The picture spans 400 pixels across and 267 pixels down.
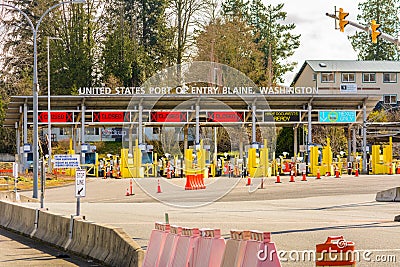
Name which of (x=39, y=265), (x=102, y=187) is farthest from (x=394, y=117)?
(x=39, y=265)

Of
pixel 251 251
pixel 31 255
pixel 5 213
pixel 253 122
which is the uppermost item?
pixel 253 122

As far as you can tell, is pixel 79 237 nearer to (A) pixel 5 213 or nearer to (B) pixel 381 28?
(A) pixel 5 213

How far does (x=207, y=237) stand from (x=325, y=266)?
9.92 feet

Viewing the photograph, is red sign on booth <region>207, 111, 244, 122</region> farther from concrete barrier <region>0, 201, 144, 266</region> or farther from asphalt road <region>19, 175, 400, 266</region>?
concrete barrier <region>0, 201, 144, 266</region>

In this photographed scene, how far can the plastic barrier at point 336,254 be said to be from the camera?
9383mm

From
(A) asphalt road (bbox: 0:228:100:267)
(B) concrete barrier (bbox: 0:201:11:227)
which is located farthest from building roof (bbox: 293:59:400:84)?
(A) asphalt road (bbox: 0:228:100:267)

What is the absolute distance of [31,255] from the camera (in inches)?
761

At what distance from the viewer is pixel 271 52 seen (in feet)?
344

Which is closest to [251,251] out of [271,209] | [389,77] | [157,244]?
[157,244]

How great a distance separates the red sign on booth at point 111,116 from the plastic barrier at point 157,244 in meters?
49.5

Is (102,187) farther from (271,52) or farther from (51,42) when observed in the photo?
(271,52)

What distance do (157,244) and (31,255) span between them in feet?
20.9

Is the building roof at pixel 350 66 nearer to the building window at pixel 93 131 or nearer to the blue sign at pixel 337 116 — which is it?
the building window at pixel 93 131

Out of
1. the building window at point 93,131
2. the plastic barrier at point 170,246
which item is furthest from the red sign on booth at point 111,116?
the plastic barrier at point 170,246
